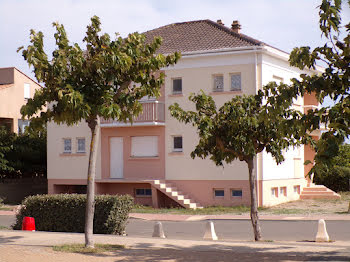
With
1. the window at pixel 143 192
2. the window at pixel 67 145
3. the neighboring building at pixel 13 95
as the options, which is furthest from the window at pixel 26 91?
the window at pixel 143 192

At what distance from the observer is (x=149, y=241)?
50.5 feet

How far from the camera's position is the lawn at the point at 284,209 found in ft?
92.4

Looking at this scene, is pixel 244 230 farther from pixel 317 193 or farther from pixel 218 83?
pixel 317 193

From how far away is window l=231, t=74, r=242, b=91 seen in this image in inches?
1219

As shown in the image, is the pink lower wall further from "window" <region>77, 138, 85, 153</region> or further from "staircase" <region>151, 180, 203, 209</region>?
"window" <region>77, 138, 85, 153</region>

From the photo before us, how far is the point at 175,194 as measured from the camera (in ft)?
102

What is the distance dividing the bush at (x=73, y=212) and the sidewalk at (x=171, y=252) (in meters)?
2.47

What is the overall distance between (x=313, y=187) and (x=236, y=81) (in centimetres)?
854

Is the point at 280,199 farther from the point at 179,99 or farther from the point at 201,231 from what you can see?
the point at 201,231

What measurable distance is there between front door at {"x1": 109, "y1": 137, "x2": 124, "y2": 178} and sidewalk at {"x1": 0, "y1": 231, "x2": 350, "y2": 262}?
708 inches

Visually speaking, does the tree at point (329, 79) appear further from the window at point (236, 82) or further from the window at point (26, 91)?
the window at point (26, 91)

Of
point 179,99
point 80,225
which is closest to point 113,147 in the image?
point 179,99

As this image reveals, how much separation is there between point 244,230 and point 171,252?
8503mm

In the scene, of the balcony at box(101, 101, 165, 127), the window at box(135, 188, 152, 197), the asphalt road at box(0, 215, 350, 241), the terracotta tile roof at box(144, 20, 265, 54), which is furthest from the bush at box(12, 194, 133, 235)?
the terracotta tile roof at box(144, 20, 265, 54)
